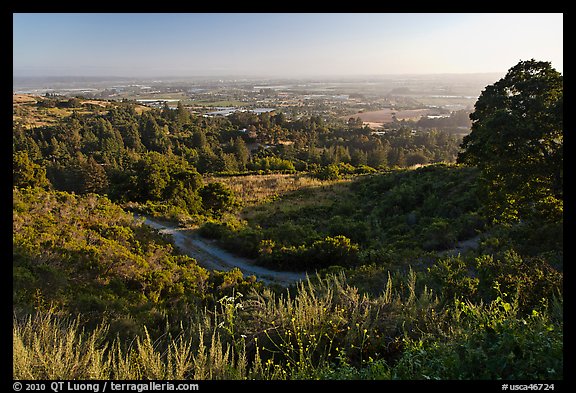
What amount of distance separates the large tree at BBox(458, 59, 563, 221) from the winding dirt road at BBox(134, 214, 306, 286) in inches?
230

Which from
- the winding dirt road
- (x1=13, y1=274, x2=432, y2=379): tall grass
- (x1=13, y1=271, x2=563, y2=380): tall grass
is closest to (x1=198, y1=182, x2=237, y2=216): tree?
the winding dirt road

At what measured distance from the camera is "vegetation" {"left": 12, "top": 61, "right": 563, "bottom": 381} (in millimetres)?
2801

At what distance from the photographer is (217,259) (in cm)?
1202

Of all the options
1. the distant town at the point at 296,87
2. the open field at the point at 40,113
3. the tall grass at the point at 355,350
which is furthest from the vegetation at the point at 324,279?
the open field at the point at 40,113

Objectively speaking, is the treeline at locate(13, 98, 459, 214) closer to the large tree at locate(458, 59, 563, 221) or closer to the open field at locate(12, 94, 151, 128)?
the open field at locate(12, 94, 151, 128)

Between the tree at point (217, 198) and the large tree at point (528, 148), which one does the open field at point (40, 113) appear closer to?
the tree at point (217, 198)

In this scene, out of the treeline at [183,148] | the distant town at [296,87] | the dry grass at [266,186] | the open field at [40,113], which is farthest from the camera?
the open field at [40,113]

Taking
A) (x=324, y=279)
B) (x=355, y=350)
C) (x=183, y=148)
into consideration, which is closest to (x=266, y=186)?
(x=324, y=279)

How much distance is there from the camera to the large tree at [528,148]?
6516 mm

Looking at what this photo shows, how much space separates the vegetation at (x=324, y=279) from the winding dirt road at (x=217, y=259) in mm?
494

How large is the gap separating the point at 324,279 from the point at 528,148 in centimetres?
488

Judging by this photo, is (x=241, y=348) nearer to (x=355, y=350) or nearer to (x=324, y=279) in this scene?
(x=355, y=350)
